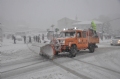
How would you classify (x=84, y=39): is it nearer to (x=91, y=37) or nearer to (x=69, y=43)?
(x=91, y=37)

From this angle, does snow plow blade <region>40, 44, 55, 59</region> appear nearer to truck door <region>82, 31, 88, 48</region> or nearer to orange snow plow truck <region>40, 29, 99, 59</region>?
orange snow plow truck <region>40, 29, 99, 59</region>

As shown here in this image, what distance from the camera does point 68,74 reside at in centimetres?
734

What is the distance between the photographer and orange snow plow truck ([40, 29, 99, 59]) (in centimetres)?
1209

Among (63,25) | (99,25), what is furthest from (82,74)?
(63,25)

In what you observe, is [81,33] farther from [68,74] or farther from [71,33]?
[68,74]

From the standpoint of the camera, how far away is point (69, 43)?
12.2 metres

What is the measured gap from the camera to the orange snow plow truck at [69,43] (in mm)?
12086

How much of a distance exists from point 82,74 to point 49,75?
1563mm

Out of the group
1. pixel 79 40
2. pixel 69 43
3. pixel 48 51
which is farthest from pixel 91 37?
pixel 48 51

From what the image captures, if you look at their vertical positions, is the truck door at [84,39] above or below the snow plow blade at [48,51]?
above

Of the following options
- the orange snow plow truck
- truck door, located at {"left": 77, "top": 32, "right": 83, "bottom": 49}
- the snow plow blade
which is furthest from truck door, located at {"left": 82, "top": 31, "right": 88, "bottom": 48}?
the snow plow blade

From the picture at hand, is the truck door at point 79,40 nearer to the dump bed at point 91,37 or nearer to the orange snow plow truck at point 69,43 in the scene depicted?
the orange snow plow truck at point 69,43

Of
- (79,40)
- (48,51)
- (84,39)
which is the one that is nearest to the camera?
(48,51)

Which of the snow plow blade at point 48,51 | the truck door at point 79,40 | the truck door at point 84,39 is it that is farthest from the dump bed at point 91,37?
the snow plow blade at point 48,51
